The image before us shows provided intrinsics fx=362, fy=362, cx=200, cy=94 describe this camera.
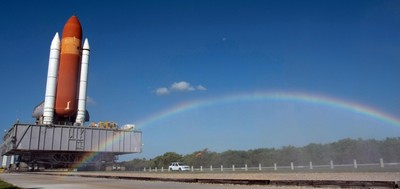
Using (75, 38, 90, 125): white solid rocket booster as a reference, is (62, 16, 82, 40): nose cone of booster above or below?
above

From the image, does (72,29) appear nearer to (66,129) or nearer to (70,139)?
(66,129)

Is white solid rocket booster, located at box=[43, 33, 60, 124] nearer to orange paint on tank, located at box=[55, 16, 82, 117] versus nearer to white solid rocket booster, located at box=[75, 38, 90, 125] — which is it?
orange paint on tank, located at box=[55, 16, 82, 117]

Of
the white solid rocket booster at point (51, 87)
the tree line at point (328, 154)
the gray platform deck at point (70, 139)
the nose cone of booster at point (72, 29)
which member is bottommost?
the tree line at point (328, 154)

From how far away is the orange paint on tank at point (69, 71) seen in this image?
6388 centimetres

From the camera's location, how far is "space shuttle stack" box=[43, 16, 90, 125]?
209 feet

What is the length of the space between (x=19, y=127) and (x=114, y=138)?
1678cm

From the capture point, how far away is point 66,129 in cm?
6469

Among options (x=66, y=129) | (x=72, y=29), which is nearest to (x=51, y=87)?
(x=66, y=129)

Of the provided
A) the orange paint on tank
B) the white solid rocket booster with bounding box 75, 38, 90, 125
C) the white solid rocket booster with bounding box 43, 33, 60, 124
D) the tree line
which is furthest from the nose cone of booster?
the tree line

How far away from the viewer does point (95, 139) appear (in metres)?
68.0

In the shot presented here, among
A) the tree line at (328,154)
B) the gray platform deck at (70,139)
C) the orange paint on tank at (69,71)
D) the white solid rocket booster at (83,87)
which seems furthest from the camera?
the white solid rocket booster at (83,87)

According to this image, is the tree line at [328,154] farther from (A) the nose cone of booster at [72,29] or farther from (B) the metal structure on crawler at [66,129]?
(A) the nose cone of booster at [72,29]

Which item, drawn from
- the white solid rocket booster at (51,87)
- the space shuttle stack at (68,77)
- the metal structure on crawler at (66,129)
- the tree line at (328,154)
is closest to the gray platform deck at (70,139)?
the metal structure on crawler at (66,129)

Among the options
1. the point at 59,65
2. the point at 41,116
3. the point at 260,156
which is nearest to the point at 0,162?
the point at 41,116
